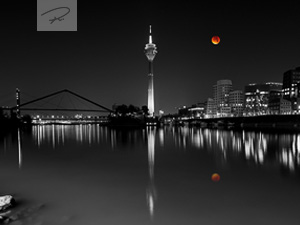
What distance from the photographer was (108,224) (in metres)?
6.43

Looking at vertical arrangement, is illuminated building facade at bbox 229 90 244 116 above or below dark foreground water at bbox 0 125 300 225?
above

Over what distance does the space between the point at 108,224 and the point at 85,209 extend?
1306mm

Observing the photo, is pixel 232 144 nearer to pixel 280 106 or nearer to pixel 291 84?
pixel 280 106

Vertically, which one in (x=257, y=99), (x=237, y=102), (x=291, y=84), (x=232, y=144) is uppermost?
(x=291, y=84)

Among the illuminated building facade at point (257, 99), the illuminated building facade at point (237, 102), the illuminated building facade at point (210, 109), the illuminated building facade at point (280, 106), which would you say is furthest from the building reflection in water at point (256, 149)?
the illuminated building facade at point (210, 109)

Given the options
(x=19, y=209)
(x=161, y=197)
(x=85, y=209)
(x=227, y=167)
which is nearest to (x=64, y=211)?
(x=85, y=209)

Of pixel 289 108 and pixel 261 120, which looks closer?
pixel 261 120

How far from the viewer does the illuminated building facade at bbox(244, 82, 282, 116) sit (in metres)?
118

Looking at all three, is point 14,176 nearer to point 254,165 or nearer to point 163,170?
point 163,170

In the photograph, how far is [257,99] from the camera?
123 m

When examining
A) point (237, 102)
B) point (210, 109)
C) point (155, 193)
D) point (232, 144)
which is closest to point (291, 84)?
point (237, 102)

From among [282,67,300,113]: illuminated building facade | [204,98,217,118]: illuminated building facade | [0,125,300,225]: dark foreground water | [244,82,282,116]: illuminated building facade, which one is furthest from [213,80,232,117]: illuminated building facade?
[0,125,300,225]: dark foreground water

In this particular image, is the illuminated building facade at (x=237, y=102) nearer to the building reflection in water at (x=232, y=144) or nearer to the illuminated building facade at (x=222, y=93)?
the illuminated building facade at (x=222, y=93)

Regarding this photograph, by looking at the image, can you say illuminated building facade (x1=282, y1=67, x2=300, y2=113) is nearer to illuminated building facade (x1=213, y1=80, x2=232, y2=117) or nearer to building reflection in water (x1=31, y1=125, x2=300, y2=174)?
illuminated building facade (x1=213, y1=80, x2=232, y2=117)
